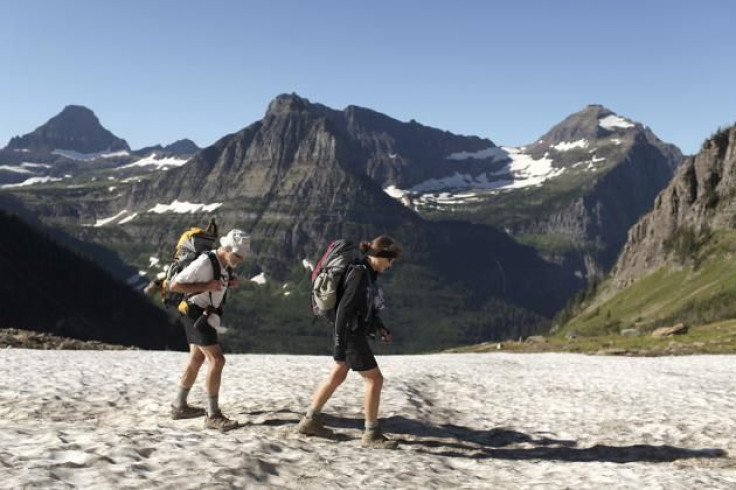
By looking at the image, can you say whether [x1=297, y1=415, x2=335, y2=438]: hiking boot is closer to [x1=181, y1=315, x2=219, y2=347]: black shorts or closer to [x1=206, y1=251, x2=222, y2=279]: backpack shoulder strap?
[x1=181, y1=315, x2=219, y2=347]: black shorts

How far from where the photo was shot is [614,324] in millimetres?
195875

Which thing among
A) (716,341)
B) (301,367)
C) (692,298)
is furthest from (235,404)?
(692,298)

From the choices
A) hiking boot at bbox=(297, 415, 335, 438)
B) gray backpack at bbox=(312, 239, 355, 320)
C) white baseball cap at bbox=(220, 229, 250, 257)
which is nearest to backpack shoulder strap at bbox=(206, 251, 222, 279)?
white baseball cap at bbox=(220, 229, 250, 257)

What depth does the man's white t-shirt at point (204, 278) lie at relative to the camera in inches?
544

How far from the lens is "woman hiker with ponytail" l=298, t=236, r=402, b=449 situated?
12938 mm

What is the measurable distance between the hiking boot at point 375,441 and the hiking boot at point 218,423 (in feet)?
10.3

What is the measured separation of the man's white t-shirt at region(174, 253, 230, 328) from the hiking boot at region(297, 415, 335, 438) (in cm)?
298

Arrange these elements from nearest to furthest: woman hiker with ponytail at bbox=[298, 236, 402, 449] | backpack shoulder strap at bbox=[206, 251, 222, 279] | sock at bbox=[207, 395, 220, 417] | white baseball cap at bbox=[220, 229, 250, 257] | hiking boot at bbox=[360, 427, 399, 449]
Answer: woman hiker with ponytail at bbox=[298, 236, 402, 449] → hiking boot at bbox=[360, 427, 399, 449] → backpack shoulder strap at bbox=[206, 251, 222, 279] → sock at bbox=[207, 395, 220, 417] → white baseball cap at bbox=[220, 229, 250, 257]

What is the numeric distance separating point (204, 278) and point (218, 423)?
11.0 ft

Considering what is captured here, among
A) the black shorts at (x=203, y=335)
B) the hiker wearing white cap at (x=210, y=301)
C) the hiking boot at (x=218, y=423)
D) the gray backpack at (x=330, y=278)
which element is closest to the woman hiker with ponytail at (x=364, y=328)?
the gray backpack at (x=330, y=278)

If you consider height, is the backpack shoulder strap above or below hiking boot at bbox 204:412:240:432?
Answer: above

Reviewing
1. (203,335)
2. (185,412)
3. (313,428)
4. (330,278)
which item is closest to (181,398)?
(185,412)

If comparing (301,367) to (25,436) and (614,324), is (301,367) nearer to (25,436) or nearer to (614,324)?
(25,436)

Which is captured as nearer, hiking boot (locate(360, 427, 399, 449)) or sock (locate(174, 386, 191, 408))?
hiking boot (locate(360, 427, 399, 449))
